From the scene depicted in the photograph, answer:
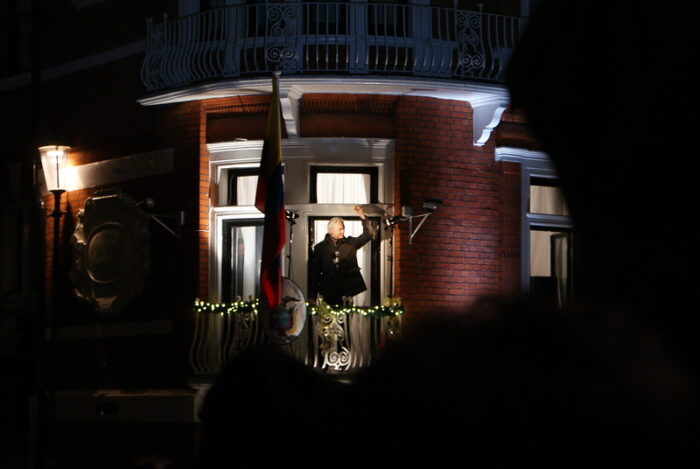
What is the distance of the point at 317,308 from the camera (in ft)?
37.4

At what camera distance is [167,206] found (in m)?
12.6

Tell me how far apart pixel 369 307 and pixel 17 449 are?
626cm

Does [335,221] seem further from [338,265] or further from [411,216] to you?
[411,216]

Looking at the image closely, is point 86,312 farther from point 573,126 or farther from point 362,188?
point 573,126

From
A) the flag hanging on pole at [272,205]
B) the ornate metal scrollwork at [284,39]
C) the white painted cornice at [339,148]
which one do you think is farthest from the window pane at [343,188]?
the ornate metal scrollwork at [284,39]

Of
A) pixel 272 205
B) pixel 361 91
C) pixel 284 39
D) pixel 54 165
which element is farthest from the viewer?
pixel 54 165

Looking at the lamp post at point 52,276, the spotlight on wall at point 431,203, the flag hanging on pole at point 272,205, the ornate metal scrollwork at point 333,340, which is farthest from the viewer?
the lamp post at point 52,276

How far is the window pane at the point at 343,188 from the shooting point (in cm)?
1204

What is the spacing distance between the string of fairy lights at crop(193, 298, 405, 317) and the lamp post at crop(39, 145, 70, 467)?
2556mm

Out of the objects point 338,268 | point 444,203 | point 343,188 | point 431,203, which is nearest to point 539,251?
point 444,203

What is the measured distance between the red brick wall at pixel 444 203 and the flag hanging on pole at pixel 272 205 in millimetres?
1474

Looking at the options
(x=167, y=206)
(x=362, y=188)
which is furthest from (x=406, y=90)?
(x=167, y=206)

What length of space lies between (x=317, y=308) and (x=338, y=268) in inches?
19.6

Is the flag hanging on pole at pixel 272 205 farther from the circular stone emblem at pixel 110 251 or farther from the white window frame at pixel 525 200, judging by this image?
the white window frame at pixel 525 200
